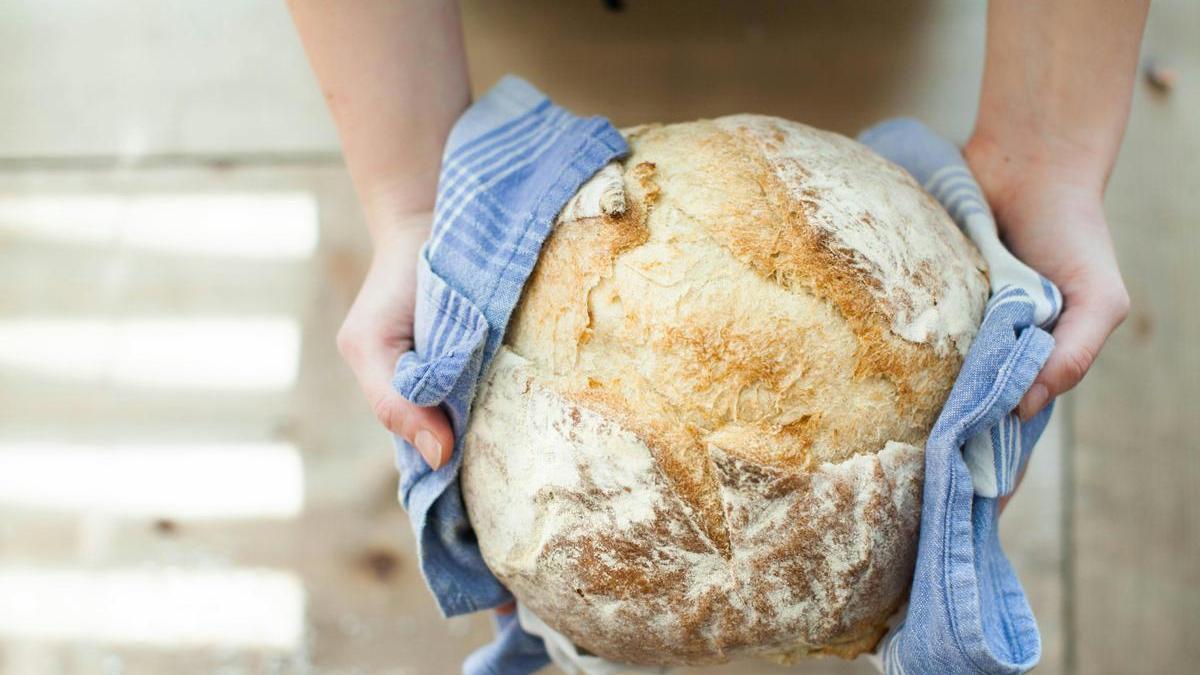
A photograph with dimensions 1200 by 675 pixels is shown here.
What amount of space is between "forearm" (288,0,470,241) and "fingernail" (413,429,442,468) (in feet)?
1.05

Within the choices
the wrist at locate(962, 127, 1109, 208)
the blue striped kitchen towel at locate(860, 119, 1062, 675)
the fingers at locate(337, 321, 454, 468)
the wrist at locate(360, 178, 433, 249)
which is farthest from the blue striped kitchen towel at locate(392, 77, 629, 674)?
the wrist at locate(962, 127, 1109, 208)

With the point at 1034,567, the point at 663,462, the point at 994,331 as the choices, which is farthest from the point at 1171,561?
the point at 663,462

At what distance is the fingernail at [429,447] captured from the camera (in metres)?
1.01

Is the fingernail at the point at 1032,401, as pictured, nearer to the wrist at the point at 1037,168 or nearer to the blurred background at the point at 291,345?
the wrist at the point at 1037,168

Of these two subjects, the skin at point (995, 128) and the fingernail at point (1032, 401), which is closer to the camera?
the fingernail at point (1032, 401)

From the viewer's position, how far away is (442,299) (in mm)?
994

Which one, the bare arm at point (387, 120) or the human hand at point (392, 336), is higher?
the bare arm at point (387, 120)

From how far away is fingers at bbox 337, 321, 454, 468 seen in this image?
101 cm

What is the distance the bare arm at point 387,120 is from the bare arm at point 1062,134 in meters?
0.68

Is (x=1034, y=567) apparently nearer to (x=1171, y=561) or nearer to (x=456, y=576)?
(x=1171, y=561)

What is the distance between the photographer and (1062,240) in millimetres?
1148

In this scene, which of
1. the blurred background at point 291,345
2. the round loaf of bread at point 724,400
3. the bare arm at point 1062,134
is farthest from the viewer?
the blurred background at point 291,345

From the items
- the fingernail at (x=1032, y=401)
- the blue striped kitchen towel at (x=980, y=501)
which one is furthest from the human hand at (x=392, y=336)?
the fingernail at (x=1032, y=401)

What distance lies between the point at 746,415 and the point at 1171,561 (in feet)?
3.60
